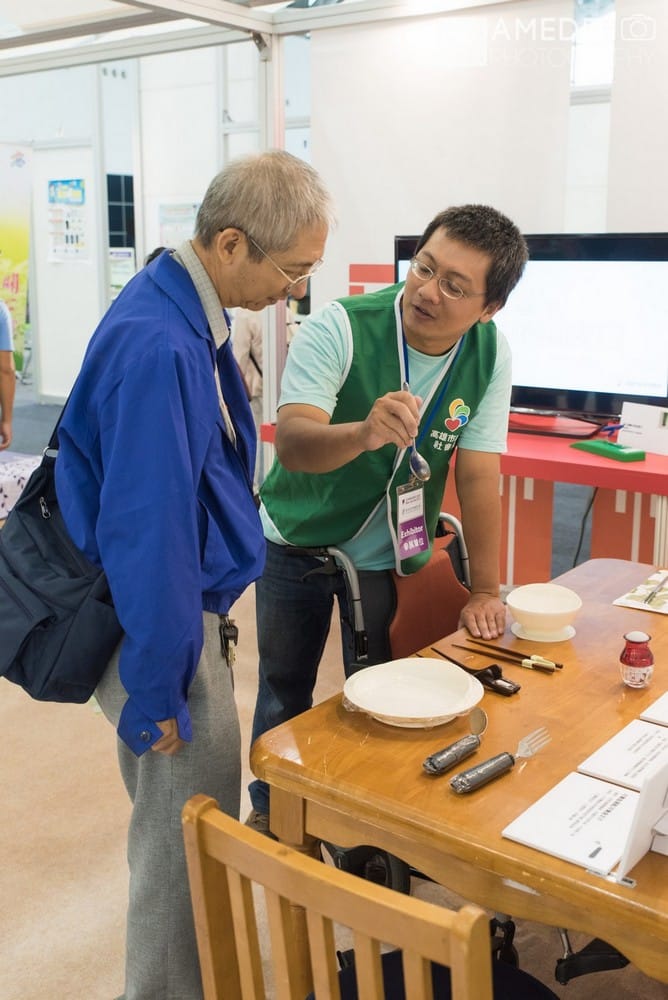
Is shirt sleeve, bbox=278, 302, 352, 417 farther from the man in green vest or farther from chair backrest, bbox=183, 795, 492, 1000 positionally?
chair backrest, bbox=183, 795, 492, 1000

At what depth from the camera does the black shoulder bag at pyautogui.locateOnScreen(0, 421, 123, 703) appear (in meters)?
1.45

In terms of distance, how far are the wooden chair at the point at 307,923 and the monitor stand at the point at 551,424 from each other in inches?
110

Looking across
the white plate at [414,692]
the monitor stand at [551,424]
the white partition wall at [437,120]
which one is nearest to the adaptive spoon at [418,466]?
the white plate at [414,692]

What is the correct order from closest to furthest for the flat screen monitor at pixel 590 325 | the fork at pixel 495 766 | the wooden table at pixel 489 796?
1. the wooden table at pixel 489 796
2. the fork at pixel 495 766
3. the flat screen monitor at pixel 590 325

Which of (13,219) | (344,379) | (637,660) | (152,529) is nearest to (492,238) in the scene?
(344,379)

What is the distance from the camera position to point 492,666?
1670mm

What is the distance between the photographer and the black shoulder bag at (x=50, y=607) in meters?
1.45

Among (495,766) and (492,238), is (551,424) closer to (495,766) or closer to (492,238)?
(492,238)

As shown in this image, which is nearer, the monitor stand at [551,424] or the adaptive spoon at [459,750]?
the adaptive spoon at [459,750]

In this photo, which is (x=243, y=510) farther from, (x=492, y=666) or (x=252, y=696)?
(x=252, y=696)

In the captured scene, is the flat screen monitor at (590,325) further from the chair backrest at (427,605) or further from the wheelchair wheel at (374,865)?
the wheelchair wheel at (374,865)

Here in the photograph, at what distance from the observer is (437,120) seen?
408 centimetres

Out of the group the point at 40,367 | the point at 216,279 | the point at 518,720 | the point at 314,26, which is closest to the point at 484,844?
the point at 518,720

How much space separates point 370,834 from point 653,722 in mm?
499
